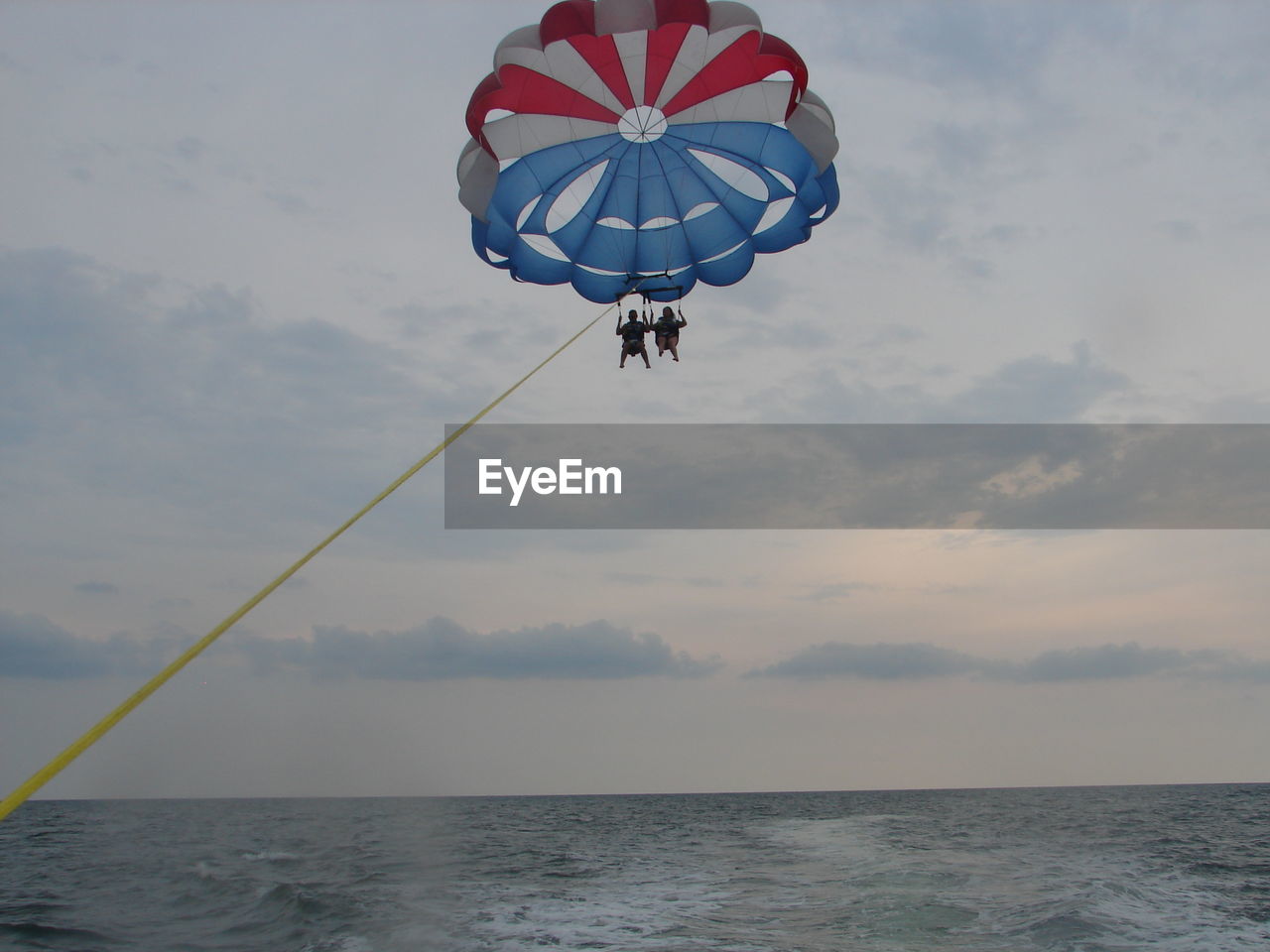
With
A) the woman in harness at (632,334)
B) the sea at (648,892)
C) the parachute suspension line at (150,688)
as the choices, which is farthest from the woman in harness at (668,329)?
the sea at (648,892)

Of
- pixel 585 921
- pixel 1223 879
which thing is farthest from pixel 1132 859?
pixel 585 921

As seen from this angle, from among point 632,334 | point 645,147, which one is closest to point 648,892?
point 632,334

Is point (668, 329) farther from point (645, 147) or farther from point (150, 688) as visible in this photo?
point (150, 688)

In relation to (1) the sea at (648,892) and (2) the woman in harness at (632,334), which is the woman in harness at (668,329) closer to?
(2) the woman in harness at (632,334)

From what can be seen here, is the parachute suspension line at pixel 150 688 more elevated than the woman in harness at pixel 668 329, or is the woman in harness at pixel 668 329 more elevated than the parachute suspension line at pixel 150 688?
the woman in harness at pixel 668 329

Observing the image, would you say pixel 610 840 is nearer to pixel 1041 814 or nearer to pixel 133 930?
pixel 133 930

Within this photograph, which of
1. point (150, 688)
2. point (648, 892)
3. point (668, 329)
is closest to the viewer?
point (150, 688)

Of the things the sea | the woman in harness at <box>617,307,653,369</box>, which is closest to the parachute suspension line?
the woman in harness at <box>617,307,653,369</box>
